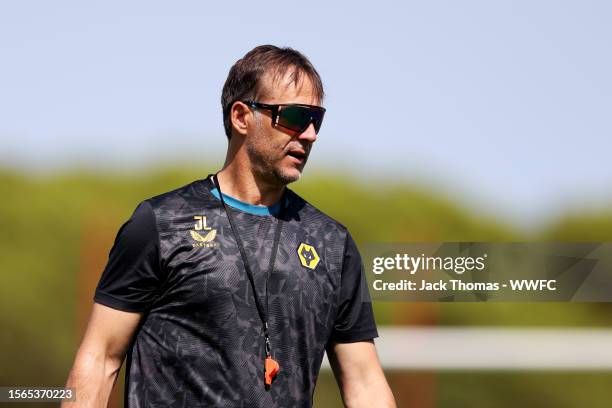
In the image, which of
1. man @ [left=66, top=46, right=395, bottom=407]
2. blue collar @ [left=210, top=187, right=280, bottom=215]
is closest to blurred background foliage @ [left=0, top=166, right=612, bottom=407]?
man @ [left=66, top=46, right=395, bottom=407]

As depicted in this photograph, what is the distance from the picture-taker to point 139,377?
3.34 m

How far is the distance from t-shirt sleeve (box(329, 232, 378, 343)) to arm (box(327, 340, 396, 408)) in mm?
36

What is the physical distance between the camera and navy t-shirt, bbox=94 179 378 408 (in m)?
3.29

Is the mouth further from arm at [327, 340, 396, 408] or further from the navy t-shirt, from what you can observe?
arm at [327, 340, 396, 408]

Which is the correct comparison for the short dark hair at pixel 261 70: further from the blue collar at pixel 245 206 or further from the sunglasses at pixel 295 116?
the blue collar at pixel 245 206

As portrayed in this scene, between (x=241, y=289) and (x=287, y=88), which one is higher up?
(x=287, y=88)

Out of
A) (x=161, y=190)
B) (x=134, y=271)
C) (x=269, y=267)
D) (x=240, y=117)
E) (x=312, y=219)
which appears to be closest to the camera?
(x=134, y=271)

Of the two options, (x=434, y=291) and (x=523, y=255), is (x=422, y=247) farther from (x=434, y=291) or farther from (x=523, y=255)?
(x=523, y=255)

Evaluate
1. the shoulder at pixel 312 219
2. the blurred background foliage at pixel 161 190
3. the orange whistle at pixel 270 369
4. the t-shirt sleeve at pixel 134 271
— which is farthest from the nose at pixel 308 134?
the blurred background foliage at pixel 161 190

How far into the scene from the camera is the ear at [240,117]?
350cm

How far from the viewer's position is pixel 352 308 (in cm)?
357

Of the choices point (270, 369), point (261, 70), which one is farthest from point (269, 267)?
point (261, 70)

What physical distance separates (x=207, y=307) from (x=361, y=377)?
2.22ft

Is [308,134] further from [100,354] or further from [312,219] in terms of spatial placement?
[100,354]
